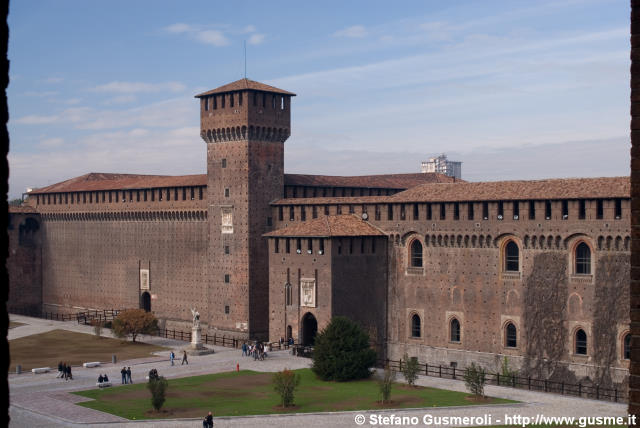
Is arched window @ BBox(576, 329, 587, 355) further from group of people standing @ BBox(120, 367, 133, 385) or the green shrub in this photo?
group of people standing @ BBox(120, 367, 133, 385)

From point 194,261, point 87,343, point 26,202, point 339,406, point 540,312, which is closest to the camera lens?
point 339,406

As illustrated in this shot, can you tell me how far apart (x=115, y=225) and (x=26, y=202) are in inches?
568

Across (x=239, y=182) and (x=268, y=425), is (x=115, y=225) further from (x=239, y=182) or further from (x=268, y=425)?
(x=268, y=425)

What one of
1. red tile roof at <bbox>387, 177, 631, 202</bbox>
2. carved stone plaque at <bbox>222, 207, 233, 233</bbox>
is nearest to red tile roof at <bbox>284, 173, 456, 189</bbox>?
carved stone plaque at <bbox>222, 207, 233, 233</bbox>

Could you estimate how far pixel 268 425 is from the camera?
95.3 ft

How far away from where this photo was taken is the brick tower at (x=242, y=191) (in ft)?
165

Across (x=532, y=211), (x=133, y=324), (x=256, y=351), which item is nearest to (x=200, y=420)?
(x=256, y=351)

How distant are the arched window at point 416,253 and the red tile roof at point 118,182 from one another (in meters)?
15.3

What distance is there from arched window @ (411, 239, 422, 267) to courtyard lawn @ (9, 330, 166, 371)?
15.1 metres

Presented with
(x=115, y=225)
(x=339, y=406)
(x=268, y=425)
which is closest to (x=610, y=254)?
(x=339, y=406)

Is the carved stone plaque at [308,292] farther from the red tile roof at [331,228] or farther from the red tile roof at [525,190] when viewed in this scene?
the red tile roof at [525,190]

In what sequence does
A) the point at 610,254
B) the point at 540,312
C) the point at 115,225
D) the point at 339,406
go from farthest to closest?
the point at 115,225 < the point at 540,312 < the point at 610,254 < the point at 339,406

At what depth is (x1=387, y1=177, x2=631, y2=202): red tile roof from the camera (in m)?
37.3

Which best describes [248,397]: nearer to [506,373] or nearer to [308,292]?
[308,292]
